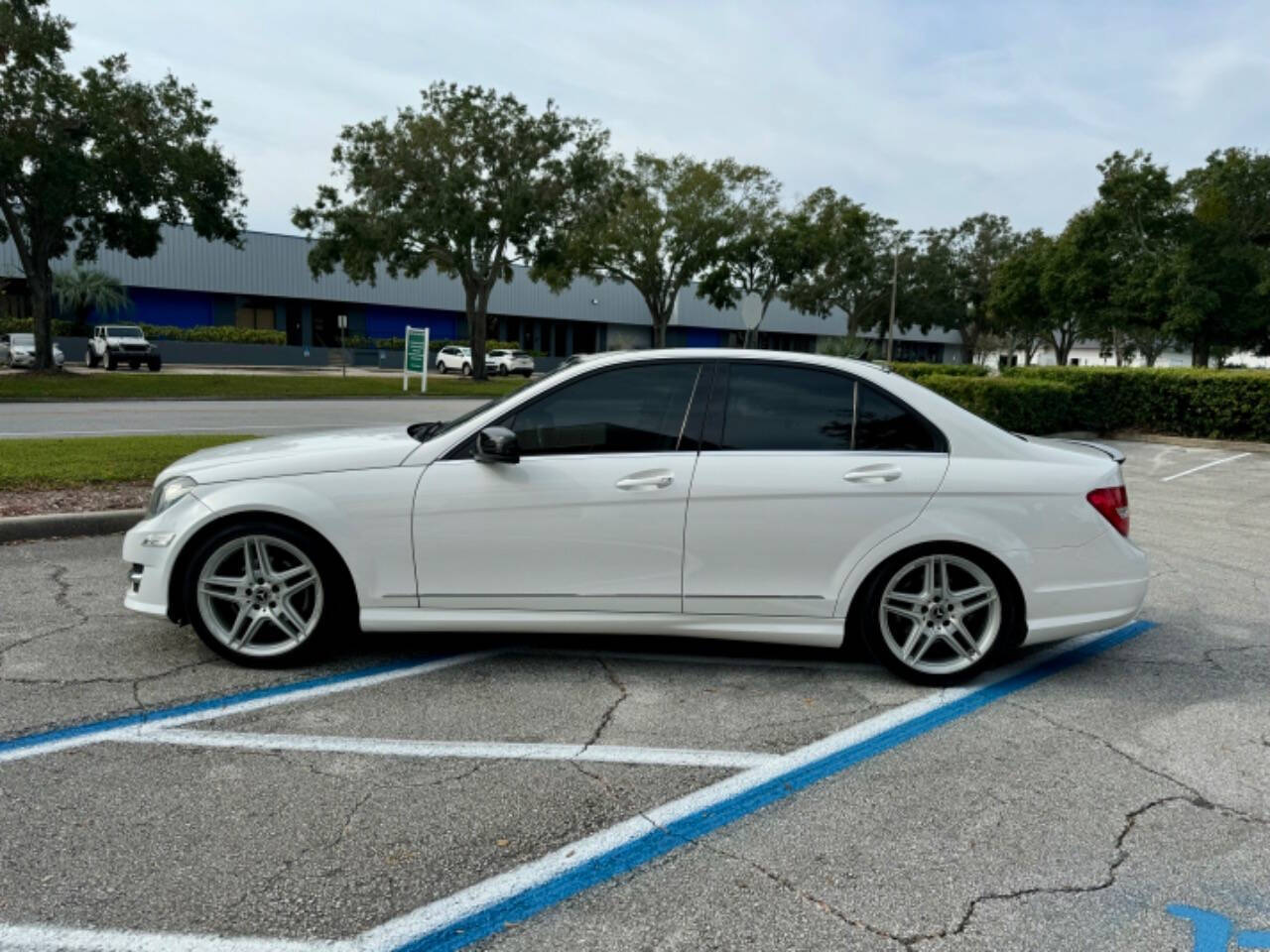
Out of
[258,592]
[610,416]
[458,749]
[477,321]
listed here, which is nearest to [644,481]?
[610,416]

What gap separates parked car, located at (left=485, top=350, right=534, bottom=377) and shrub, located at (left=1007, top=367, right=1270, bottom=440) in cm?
3436

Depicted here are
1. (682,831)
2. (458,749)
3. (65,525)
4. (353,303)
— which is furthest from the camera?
(353,303)

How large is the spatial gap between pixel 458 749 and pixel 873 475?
2.18 metres

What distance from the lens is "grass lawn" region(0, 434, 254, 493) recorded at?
8492 millimetres

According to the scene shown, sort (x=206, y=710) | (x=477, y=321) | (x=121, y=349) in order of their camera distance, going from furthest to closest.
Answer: (x=477, y=321), (x=121, y=349), (x=206, y=710)

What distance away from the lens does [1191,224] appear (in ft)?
125

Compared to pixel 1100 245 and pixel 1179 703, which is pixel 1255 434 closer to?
pixel 1179 703

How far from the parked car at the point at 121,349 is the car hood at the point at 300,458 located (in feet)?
123

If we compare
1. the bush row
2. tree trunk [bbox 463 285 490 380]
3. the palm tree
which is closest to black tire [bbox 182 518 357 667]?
the bush row

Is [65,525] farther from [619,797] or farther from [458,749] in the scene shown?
[619,797]

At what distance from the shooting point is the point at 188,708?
3.93 meters

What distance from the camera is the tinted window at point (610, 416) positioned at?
14.2 feet

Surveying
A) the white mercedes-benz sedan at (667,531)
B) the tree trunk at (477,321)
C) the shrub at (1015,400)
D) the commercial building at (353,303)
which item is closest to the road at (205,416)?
the shrub at (1015,400)

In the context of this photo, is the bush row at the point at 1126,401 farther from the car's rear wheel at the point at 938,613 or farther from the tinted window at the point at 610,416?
the tinted window at the point at 610,416
